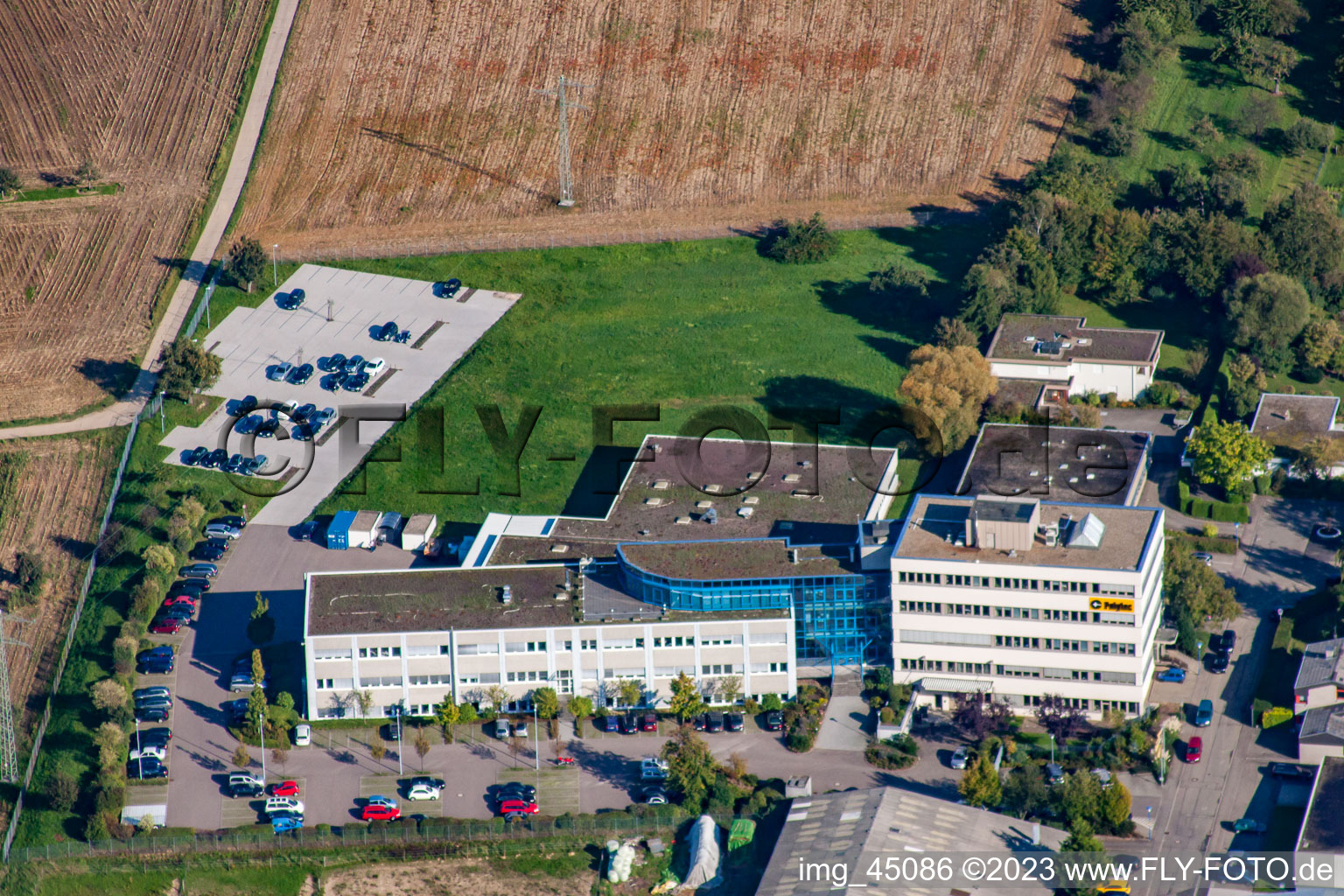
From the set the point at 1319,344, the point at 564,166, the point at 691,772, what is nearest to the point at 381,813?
the point at 691,772

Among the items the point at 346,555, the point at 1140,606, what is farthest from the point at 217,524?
the point at 1140,606

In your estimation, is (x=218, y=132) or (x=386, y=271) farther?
(x=218, y=132)

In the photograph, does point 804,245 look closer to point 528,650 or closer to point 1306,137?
point 1306,137

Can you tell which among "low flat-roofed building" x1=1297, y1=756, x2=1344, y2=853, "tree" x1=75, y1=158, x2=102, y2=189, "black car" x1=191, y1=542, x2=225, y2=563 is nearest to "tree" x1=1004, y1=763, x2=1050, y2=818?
"low flat-roofed building" x1=1297, y1=756, x2=1344, y2=853

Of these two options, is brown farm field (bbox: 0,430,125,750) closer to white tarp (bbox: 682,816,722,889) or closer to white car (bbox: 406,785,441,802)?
white car (bbox: 406,785,441,802)

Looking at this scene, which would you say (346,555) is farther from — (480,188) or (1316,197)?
(1316,197)

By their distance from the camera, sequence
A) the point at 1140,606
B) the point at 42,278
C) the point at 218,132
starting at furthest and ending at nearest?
the point at 218,132, the point at 42,278, the point at 1140,606

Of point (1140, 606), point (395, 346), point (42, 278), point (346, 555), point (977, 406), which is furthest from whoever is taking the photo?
point (42, 278)
